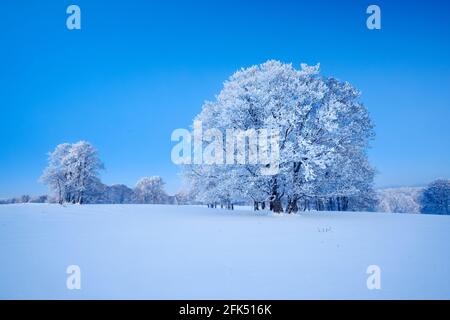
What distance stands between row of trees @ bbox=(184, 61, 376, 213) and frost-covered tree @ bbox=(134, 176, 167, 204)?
241 feet

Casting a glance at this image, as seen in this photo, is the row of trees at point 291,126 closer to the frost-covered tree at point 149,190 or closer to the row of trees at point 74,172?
the row of trees at point 74,172

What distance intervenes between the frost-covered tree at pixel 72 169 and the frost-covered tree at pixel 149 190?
36.1m

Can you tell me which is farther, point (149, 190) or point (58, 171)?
point (149, 190)

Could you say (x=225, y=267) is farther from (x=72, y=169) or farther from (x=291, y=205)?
(x=72, y=169)

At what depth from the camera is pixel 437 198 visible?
5994 centimetres

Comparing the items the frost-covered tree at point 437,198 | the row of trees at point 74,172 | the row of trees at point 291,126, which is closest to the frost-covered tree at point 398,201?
the frost-covered tree at point 437,198

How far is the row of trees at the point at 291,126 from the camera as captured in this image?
24.7 meters

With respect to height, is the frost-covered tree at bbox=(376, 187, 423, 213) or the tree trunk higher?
the tree trunk

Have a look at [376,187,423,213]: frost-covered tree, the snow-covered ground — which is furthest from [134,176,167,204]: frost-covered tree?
the snow-covered ground

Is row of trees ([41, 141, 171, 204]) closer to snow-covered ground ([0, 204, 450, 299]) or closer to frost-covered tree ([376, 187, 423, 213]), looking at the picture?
snow-covered ground ([0, 204, 450, 299])

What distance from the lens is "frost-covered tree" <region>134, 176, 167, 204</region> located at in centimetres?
9950

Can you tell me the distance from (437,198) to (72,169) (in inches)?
2971

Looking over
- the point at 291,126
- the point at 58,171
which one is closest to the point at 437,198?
the point at 291,126
